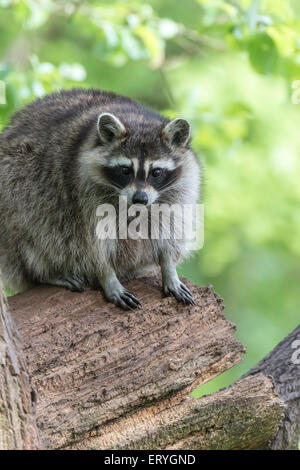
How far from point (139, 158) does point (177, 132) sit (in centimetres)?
39

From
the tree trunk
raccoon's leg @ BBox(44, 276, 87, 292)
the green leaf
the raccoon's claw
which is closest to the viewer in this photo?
the tree trunk

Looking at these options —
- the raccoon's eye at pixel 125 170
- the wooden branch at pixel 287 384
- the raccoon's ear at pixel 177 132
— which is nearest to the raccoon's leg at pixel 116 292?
the raccoon's eye at pixel 125 170

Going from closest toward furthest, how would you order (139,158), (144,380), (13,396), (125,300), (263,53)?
(13,396) → (144,380) → (125,300) → (139,158) → (263,53)

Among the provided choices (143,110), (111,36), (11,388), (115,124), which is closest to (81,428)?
(11,388)

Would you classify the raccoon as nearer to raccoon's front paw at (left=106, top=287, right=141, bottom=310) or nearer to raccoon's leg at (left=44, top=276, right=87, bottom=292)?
raccoon's leg at (left=44, top=276, right=87, bottom=292)

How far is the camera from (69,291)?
498 centimetres

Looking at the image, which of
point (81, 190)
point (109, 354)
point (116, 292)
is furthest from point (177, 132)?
point (109, 354)

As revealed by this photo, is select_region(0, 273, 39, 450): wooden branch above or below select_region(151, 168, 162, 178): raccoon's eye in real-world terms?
below

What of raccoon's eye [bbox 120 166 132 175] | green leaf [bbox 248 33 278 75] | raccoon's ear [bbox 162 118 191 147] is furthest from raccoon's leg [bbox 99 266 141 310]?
green leaf [bbox 248 33 278 75]

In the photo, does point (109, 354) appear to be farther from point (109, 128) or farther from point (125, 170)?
point (109, 128)

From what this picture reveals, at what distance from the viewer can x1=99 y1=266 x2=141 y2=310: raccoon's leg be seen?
478 cm

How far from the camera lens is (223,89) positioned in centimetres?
1043

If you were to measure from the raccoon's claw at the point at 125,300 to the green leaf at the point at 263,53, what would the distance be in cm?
228
